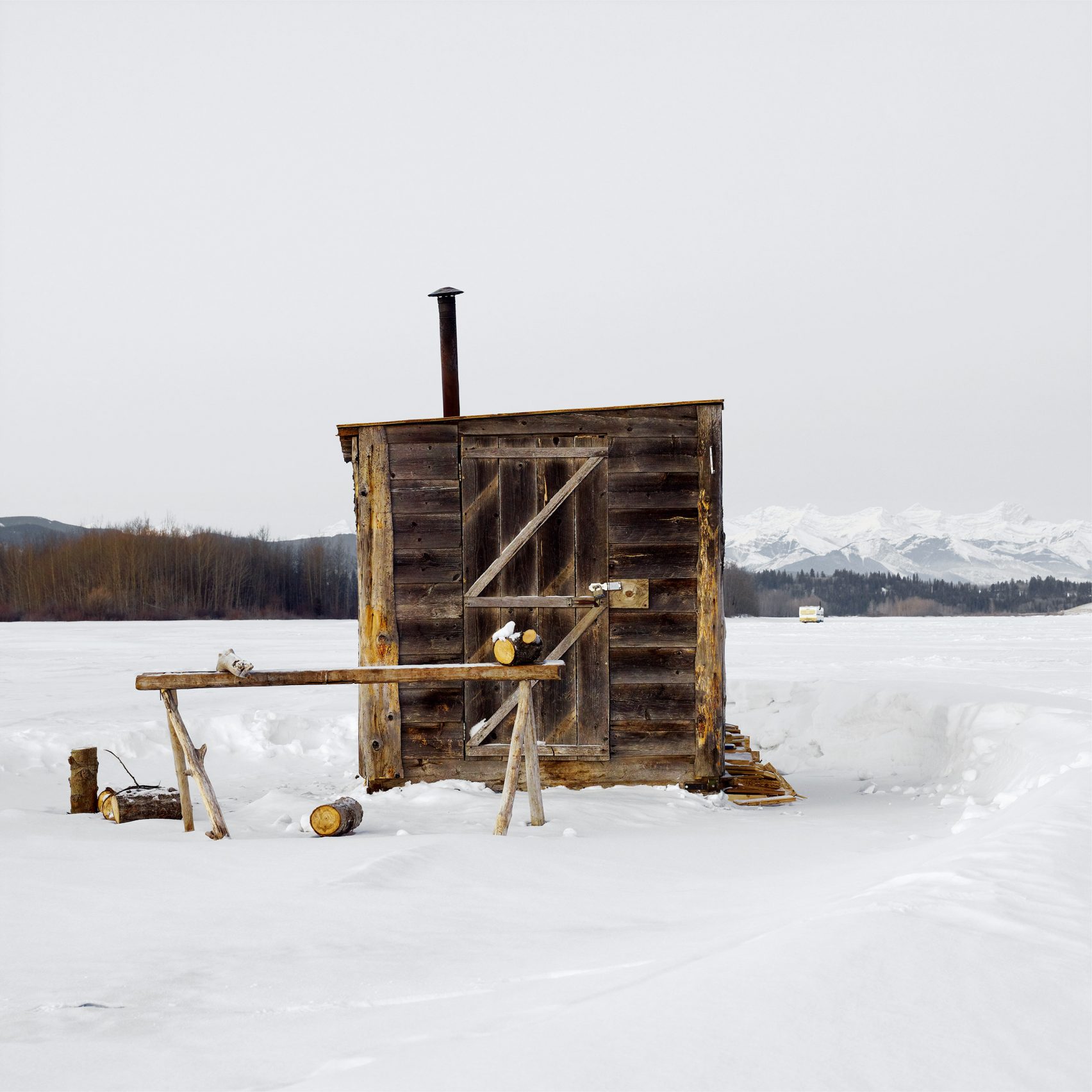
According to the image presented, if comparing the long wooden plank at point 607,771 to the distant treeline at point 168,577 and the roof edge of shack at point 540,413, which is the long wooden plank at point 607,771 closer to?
the roof edge of shack at point 540,413

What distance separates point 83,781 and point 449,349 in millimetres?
5371

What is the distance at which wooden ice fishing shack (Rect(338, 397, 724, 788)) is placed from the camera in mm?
8438

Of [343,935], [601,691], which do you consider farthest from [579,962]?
[601,691]

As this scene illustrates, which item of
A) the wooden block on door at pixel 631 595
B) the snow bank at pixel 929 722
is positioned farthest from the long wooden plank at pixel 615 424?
the snow bank at pixel 929 722

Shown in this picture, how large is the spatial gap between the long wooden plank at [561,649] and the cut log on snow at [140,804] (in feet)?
8.40

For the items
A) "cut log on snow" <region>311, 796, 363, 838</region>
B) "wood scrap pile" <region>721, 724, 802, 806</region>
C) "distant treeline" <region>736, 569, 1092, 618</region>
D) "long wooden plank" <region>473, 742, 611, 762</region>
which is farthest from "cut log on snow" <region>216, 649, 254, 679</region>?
"distant treeline" <region>736, 569, 1092, 618</region>

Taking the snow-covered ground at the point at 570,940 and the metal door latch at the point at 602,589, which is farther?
the metal door latch at the point at 602,589

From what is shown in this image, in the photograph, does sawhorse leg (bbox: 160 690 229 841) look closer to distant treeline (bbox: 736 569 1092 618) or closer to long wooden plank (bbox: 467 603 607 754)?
long wooden plank (bbox: 467 603 607 754)

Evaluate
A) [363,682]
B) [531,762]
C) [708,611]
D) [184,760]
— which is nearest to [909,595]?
[708,611]

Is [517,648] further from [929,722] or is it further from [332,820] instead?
[929,722]

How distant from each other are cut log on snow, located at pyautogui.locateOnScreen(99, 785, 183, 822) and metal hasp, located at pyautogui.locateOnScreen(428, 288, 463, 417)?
15.3 feet

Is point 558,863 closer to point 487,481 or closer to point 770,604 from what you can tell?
point 487,481

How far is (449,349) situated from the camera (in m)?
9.96

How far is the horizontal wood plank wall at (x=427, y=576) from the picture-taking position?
858 centimetres
